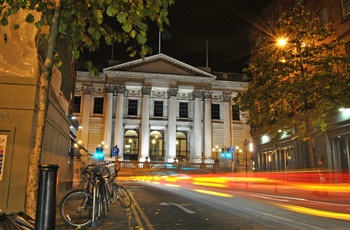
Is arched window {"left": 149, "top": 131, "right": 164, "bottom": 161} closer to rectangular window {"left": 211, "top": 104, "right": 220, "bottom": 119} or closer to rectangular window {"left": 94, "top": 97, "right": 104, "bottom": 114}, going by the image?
rectangular window {"left": 94, "top": 97, "right": 104, "bottom": 114}

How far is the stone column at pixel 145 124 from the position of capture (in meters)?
50.7

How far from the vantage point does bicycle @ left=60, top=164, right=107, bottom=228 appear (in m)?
7.11

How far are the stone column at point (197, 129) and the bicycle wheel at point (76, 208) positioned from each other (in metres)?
44.7

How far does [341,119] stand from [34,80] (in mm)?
17496

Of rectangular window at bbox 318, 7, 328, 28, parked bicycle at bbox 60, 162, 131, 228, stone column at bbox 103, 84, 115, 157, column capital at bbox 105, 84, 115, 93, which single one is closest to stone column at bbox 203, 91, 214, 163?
column capital at bbox 105, 84, 115, 93

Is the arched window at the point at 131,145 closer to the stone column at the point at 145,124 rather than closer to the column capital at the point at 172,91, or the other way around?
the stone column at the point at 145,124

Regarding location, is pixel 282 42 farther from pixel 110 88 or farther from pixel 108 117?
pixel 110 88

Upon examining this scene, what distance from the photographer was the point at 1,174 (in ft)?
24.8

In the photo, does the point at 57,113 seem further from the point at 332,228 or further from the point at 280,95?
the point at 280,95

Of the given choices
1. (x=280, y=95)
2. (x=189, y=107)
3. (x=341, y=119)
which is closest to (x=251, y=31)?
(x=341, y=119)

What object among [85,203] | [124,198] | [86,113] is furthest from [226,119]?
[85,203]

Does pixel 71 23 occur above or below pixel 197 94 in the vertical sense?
below

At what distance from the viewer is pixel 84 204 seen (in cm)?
736

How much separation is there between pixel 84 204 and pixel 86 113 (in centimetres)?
4747
